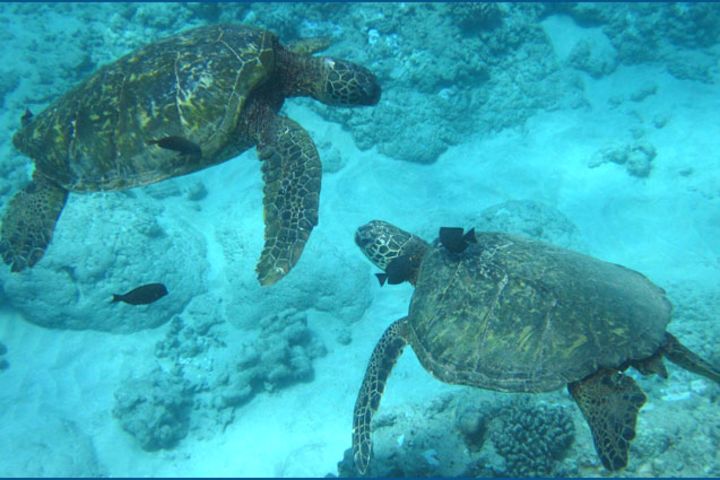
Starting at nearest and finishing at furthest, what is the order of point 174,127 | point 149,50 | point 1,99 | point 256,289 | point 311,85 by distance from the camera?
point 174,127, point 149,50, point 311,85, point 256,289, point 1,99

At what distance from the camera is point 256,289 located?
8.98 m

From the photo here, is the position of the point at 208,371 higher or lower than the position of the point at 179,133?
lower

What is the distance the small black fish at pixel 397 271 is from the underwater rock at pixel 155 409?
5713mm

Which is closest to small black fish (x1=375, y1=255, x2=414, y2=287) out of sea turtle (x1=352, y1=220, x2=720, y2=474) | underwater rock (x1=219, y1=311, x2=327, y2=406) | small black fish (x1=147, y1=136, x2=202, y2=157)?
sea turtle (x1=352, y1=220, x2=720, y2=474)

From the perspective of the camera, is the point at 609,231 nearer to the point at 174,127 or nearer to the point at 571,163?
the point at 571,163

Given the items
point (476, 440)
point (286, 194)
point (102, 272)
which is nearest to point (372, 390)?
point (476, 440)

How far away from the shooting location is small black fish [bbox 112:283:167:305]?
15.5 ft

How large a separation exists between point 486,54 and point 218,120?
34.5 feet

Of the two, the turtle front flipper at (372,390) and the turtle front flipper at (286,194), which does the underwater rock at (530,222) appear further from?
the turtle front flipper at (286,194)

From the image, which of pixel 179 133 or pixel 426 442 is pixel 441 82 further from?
pixel 426 442

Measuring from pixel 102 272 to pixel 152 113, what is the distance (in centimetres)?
560

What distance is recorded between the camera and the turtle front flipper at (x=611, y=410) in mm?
3414

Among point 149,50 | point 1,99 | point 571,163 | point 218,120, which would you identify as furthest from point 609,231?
point 1,99

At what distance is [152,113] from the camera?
4.66 metres
